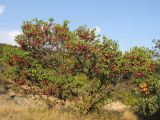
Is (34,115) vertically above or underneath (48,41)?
underneath

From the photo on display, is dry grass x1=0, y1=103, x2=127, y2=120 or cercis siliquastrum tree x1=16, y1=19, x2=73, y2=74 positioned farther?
cercis siliquastrum tree x1=16, y1=19, x2=73, y2=74

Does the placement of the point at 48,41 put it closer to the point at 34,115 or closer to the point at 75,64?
the point at 75,64

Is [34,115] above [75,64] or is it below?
below

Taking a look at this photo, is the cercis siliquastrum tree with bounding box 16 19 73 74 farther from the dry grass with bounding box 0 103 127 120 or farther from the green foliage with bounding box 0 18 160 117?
the dry grass with bounding box 0 103 127 120

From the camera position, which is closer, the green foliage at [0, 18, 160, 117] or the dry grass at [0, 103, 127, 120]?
the dry grass at [0, 103, 127, 120]

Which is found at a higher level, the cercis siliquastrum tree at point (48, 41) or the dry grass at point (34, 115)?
the cercis siliquastrum tree at point (48, 41)

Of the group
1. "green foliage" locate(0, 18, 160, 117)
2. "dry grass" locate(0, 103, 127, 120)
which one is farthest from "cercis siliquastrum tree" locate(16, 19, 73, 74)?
"dry grass" locate(0, 103, 127, 120)

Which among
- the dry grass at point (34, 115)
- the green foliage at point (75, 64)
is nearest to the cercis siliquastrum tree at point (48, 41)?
the green foliage at point (75, 64)

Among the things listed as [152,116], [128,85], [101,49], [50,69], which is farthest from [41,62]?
[152,116]

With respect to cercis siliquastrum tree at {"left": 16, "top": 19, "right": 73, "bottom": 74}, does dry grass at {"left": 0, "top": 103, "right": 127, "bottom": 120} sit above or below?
below

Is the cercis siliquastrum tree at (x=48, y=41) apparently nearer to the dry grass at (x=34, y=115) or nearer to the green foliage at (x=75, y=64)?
the green foliage at (x=75, y=64)

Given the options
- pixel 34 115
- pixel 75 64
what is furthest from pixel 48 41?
pixel 34 115

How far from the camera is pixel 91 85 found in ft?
60.0

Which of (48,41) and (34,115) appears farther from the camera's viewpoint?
(48,41)
